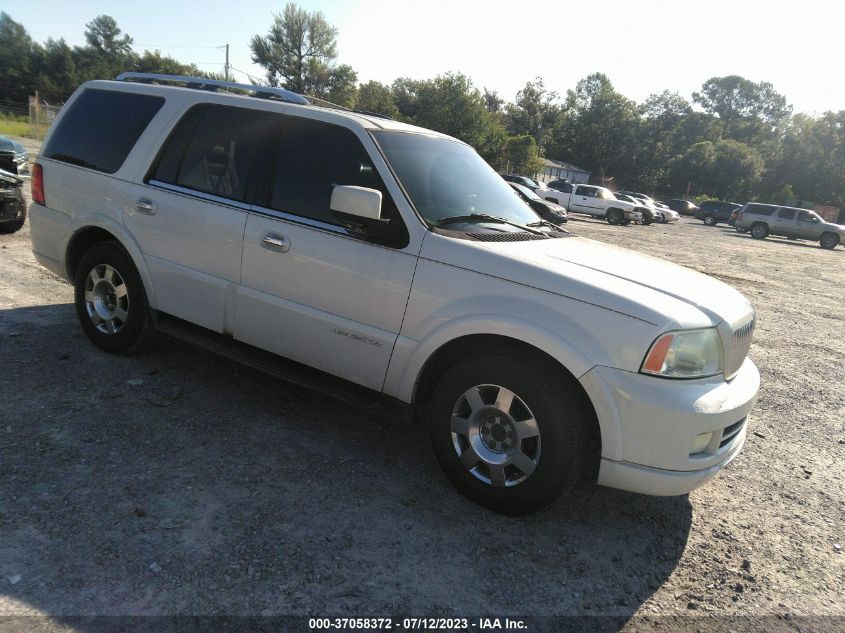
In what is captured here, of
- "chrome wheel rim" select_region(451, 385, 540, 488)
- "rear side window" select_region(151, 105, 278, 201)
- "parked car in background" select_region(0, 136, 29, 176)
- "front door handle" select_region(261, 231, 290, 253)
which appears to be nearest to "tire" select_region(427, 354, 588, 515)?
"chrome wheel rim" select_region(451, 385, 540, 488)

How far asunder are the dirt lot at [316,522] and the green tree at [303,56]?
80.5 m

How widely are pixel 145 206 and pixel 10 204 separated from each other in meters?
5.34

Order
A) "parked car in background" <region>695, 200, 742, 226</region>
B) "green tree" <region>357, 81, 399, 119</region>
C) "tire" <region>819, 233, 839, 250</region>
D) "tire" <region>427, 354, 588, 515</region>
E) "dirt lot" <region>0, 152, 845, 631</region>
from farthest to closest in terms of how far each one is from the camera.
A: "green tree" <region>357, 81, 399, 119</region>, "parked car in background" <region>695, 200, 742, 226</region>, "tire" <region>819, 233, 839, 250</region>, "tire" <region>427, 354, 588, 515</region>, "dirt lot" <region>0, 152, 845, 631</region>

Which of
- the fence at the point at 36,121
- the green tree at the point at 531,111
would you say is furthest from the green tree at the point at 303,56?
the fence at the point at 36,121

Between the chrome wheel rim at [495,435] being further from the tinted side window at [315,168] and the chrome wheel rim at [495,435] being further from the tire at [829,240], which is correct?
the tire at [829,240]

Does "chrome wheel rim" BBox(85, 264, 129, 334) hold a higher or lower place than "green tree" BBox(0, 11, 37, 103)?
higher

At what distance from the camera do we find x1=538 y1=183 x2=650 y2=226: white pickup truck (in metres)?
28.2

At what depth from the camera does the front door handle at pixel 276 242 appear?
11.4 ft

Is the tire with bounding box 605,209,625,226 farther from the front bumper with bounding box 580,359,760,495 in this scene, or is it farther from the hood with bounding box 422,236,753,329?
the front bumper with bounding box 580,359,760,495

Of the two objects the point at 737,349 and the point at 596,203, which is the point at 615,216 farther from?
the point at 737,349

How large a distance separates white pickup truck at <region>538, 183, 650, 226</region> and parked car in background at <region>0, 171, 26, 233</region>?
77.9 ft

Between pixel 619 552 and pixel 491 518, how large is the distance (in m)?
0.65

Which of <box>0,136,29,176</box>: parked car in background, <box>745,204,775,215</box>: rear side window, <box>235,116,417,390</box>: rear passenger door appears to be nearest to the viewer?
<box>235,116,417,390</box>: rear passenger door

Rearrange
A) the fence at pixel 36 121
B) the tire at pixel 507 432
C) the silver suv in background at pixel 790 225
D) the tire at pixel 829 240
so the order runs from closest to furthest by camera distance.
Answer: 1. the tire at pixel 507 432
2. the tire at pixel 829 240
3. the silver suv in background at pixel 790 225
4. the fence at pixel 36 121
